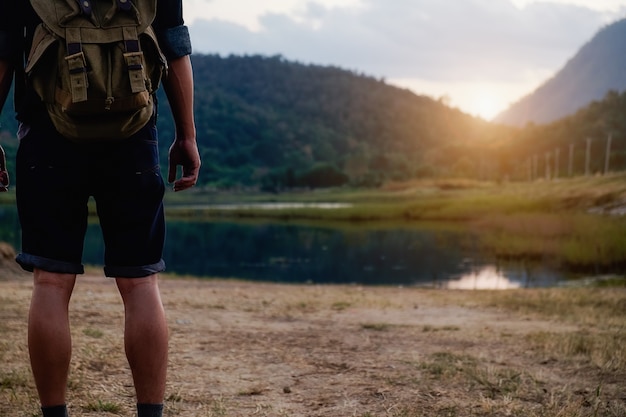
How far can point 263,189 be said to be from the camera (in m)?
115

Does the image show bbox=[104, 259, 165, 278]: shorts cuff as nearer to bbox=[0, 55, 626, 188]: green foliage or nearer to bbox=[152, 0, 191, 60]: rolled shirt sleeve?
bbox=[152, 0, 191, 60]: rolled shirt sleeve

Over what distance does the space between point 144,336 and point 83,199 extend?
506 millimetres

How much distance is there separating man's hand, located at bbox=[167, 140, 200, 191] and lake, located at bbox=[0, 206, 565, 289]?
19.5 m

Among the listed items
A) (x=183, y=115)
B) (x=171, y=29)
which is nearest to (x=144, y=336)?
(x=183, y=115)

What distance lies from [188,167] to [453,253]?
28904mm

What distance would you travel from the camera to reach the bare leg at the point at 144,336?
89.4 inches

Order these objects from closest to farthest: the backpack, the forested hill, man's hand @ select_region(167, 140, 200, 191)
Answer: the backpack
man's hand @ select_region(167, 140, 200, 191)
the forested hill

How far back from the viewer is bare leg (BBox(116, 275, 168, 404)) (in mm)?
2270

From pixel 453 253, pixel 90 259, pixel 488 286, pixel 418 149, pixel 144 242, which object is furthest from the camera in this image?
pixel 418 149

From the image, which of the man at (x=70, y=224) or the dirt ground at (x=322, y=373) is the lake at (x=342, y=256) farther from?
the man at (x=70, y=224)

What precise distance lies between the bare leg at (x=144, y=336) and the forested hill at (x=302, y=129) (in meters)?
112

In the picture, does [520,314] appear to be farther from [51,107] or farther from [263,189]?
[263,189]

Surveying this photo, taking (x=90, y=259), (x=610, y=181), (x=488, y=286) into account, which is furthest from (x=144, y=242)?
(x=610, y=181)

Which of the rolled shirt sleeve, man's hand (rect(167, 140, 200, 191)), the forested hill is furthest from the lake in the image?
the forested hill
